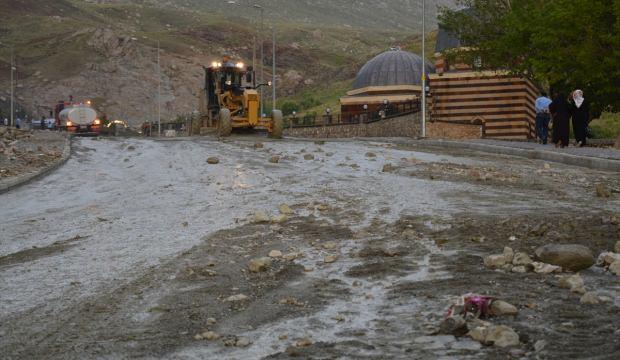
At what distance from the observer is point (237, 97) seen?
36.5m

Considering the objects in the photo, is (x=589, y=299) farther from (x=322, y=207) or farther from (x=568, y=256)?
(x=322, y=207)

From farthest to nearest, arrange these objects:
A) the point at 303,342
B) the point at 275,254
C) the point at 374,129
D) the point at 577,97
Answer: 1. the point at 374,129
2. the point at 577,97
3. the point at 275,254
4. the point at 303,342

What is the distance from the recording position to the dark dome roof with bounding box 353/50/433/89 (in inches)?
2781

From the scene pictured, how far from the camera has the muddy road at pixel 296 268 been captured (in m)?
5.25

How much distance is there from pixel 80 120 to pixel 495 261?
58563 mm

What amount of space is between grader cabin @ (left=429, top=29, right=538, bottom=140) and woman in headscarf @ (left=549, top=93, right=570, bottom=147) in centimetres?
2467

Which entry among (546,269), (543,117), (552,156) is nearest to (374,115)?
(543,117)

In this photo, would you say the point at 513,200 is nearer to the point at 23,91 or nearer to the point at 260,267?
the point at 260,267

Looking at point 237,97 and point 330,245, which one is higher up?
point 237,97

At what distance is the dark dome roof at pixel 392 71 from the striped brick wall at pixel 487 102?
1668 centimetres

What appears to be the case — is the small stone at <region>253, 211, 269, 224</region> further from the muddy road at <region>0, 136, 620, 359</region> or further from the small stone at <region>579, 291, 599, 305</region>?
the small stone at <region>579, 291, 599, 305</region>

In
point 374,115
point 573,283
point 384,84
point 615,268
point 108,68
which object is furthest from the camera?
point 108,68

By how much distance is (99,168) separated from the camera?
20.5 meters

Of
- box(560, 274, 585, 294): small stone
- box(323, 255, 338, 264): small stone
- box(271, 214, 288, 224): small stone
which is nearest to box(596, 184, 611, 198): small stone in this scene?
box(271, 214, 288, 224): small stone
